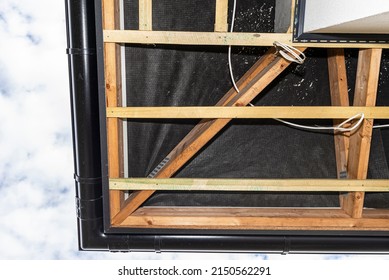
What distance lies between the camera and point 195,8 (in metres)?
1.70

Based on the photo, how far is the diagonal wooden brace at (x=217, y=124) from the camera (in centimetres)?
143

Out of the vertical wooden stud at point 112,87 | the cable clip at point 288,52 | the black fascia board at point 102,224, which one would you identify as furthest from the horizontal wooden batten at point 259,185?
the cable clip at point 288,52

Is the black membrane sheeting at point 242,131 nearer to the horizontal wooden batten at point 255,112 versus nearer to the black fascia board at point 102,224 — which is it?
the black fascia board at point 102,224

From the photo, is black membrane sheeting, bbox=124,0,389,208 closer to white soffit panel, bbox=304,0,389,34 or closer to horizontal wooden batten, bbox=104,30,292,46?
horizontal wooden batten, bbox=104,30,292,46

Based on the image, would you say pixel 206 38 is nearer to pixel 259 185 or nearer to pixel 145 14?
pixel 145 14

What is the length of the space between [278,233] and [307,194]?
0.35 meters

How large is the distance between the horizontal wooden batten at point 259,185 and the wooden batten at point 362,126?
69 millimetres

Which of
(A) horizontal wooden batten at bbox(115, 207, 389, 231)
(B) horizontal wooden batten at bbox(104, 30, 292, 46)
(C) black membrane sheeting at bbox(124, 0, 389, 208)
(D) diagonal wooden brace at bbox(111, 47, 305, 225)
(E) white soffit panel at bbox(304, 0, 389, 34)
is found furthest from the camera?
(C) black membrane sheeting at bbox(124, 0, 389, 208)

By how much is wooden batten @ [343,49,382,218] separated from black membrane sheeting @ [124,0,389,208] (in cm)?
24

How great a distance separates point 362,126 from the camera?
1.50 metres

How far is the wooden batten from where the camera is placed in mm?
1412

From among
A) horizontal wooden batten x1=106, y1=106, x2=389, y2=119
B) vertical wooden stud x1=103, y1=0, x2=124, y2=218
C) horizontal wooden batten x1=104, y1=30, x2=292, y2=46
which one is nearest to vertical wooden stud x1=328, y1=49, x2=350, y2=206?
horizontal wooden batten x1=106, y1=106, x2=389, y2=119

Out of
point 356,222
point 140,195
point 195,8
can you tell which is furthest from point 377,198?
point 195,8

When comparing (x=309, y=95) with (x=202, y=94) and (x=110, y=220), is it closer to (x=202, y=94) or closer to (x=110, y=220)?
(x=202, y=94)
